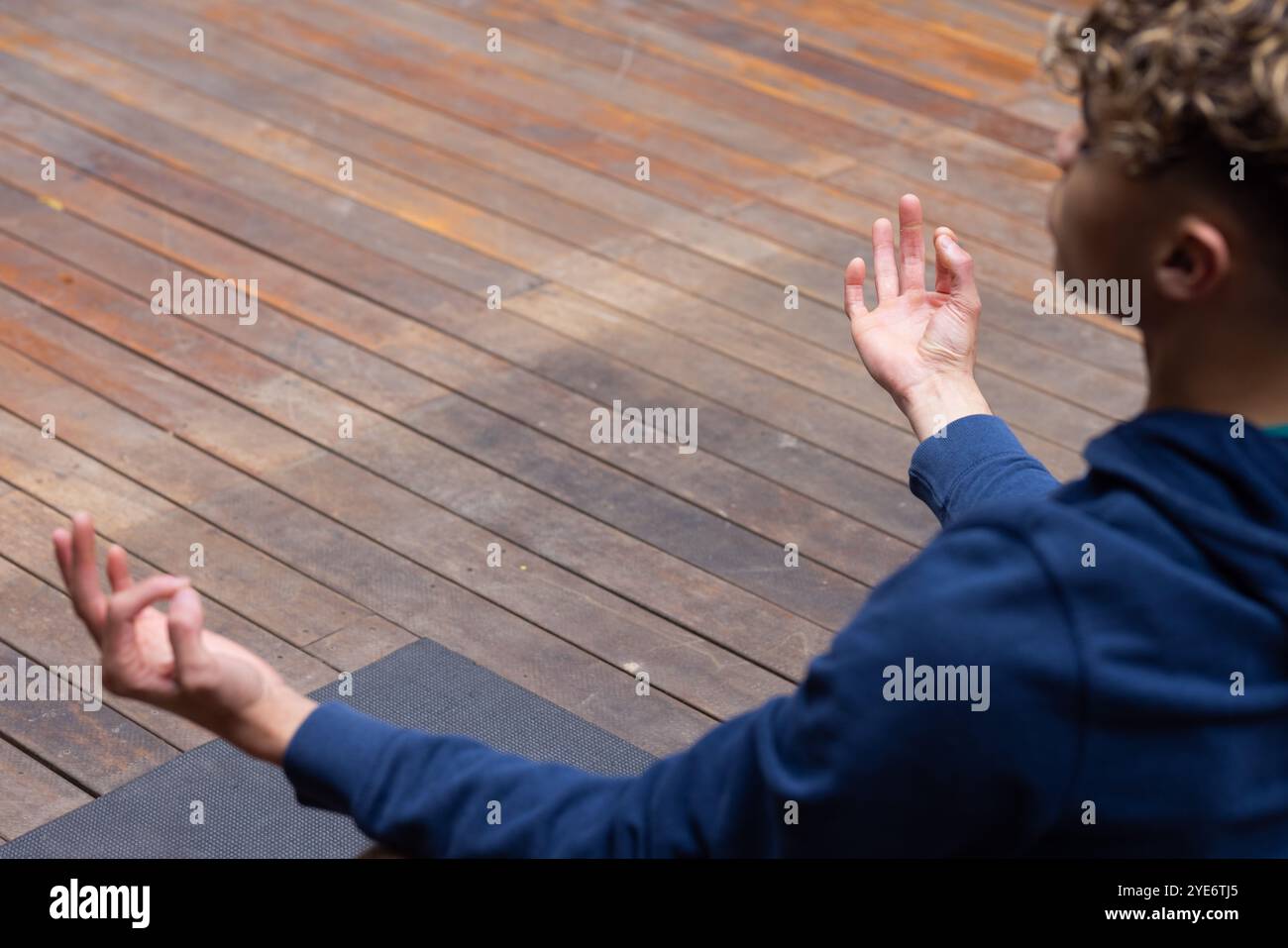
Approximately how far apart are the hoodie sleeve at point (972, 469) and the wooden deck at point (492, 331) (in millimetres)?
1289

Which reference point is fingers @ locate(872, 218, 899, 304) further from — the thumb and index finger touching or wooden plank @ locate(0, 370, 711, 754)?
wooden plank @ locate(0, 370, 711, 754)

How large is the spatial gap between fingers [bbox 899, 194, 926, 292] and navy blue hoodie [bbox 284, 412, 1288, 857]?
546mm

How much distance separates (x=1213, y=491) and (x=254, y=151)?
12.4ft

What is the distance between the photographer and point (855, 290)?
1.38 metres

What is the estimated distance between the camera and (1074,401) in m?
3.44

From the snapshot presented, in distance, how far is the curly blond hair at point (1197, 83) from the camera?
719mm

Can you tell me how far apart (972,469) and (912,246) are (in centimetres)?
25

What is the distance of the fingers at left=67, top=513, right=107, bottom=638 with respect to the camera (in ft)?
3.06

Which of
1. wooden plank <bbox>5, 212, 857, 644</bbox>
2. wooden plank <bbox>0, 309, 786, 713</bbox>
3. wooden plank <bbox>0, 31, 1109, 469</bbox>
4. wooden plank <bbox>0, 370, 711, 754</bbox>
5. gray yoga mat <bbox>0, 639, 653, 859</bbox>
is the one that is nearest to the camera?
gray yoga mat <bbox>0, 639, 653, 859</bbox>

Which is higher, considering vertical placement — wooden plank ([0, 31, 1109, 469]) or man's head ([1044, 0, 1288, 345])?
man's head ([1044, 0, 1288, 345])

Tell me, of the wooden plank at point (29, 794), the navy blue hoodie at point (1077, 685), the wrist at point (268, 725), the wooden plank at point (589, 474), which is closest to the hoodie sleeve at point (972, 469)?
the navy blue hoodie at point (1077, 685)

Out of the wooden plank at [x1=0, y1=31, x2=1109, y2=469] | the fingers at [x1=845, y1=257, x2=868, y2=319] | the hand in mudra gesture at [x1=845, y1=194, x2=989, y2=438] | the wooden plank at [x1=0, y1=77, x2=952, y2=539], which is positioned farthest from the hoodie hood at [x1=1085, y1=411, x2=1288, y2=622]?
the wooden plank at [x1=0, y1=31, x2=1109, y2=469]

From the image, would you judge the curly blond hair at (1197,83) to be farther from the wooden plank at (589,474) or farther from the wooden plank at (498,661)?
the wooden plank at (589,474)

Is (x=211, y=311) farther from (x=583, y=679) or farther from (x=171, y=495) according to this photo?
(x=583, y=679)
